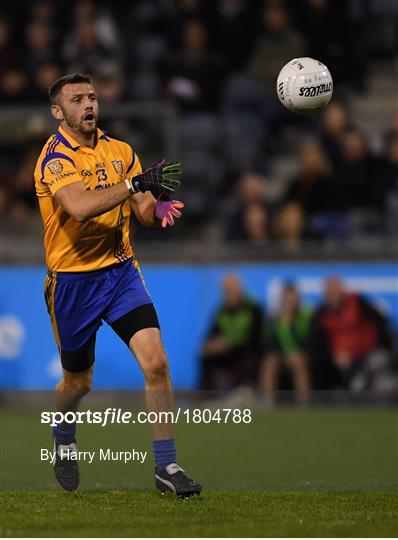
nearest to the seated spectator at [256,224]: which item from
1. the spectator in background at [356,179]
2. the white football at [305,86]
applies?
the spectator in background at [356,179]

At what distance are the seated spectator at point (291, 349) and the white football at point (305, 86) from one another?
6.66 m

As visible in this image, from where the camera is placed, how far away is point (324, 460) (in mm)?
11320

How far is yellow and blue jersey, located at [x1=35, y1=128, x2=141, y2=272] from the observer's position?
8977 millimetres

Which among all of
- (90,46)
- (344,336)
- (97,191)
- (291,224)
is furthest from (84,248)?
(90,46)

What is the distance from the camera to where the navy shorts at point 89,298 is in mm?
8977

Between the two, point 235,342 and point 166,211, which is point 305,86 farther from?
point 235,342

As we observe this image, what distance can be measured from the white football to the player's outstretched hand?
57.5 inches

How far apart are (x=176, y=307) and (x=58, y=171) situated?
25.6 ft

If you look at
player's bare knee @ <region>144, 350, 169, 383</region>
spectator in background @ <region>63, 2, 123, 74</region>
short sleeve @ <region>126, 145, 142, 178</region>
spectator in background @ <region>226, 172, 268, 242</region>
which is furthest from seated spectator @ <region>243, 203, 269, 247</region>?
player's bare knee @ <region>144, 350, 169, 383</region>

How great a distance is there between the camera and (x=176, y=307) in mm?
16469

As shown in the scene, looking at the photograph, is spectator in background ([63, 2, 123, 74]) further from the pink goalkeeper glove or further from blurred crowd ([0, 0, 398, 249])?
the pink goalkeeper glove

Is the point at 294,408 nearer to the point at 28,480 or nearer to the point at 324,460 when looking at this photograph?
the point at 324,460

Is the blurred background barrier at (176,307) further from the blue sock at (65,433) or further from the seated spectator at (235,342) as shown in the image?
the blue sock at (65,433)

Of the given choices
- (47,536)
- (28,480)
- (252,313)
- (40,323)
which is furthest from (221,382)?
(47,536)
